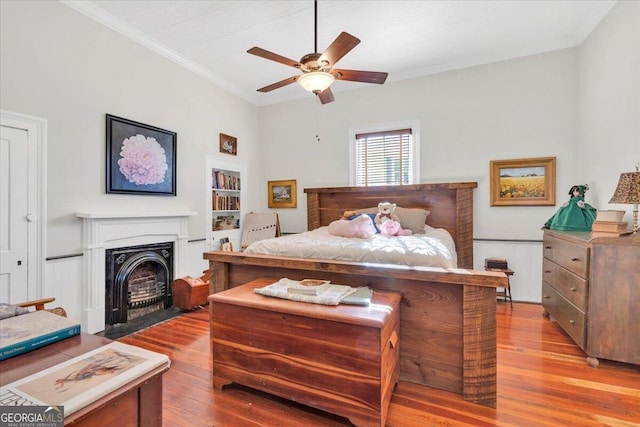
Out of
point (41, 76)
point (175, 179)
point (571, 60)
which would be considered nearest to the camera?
point (41, 76)

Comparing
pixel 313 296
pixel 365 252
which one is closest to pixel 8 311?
pixel 313 296

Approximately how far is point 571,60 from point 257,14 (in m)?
3.50

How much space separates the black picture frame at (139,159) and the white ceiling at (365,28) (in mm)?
957

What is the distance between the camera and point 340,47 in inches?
82.0

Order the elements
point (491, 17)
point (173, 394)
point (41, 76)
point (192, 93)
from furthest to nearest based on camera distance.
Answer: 1. point (192, 93)
2. point (491, 17)
3. point (41, 76)
4. point (173, 394)

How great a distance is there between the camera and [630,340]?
6.75ft

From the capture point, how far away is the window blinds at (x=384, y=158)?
4.16 meters

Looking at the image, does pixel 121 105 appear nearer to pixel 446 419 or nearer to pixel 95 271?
pixel 95 271

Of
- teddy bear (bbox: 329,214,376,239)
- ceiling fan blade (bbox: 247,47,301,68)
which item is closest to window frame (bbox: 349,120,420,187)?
teddy bear (bbox: 329,214,376,239)

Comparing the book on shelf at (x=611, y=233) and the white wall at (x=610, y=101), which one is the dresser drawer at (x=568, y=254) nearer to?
the book on shelf at (x=611, y=233)

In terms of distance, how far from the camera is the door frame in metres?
2.37

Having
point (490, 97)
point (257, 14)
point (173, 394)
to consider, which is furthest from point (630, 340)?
point (257, 14)

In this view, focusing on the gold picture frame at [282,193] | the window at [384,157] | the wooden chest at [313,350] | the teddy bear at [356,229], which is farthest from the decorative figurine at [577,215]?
the gold picture frame at [282,193]

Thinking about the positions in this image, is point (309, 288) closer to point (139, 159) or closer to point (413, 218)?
point (413, 218)
